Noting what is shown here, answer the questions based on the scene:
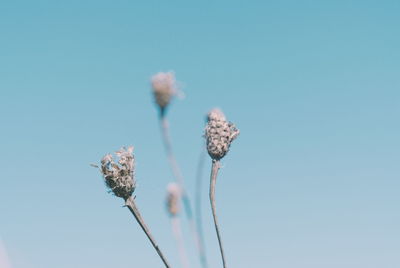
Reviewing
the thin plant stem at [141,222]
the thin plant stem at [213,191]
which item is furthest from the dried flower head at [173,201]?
the thin plant stem at [141,222]

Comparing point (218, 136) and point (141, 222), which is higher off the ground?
point (218, 136)

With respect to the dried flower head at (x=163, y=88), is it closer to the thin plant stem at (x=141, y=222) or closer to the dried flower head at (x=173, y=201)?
the dried flower head at (x=173, y=201)

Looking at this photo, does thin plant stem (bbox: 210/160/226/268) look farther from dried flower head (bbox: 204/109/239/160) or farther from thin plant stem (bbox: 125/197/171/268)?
thin plant stem (bbox: 125/197/171/268)

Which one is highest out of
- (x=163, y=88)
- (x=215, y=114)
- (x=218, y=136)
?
(x=215, y=114)

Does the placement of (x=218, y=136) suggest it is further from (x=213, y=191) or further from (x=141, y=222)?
(x=141, y=222)

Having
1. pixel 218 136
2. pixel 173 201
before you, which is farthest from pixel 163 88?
pixel 218 136

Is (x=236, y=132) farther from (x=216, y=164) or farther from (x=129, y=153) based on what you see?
(x=129, y=153)

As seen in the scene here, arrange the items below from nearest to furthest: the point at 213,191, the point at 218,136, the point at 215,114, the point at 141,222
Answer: the point at 213,191 < the point at 141,222 < the point at 218,136 < the point at 215,114
